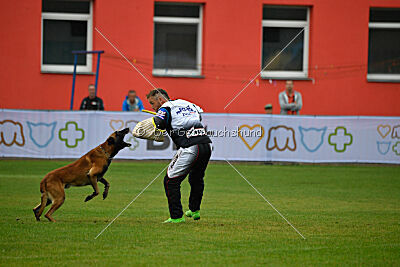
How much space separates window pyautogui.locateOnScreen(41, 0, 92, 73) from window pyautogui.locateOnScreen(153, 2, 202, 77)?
2.22 metres

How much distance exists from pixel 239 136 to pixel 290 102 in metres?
2.17

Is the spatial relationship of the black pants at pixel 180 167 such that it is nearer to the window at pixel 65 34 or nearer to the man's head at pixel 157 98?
the man's head at pixel 157 98

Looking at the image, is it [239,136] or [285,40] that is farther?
[285,40]

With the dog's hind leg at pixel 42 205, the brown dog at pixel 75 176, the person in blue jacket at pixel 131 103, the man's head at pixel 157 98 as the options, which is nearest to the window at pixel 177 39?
the person in blue jacket at pixel 131 103

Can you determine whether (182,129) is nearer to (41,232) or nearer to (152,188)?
(41,232)

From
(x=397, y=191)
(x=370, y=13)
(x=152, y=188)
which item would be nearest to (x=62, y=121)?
(x=152, y=188)

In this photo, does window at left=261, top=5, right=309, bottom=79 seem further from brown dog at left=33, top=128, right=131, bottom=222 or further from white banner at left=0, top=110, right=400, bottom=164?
brown dog at left=33, top=128, right=131, bottom=222

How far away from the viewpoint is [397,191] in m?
14.0

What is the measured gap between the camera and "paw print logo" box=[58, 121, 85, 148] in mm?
18203

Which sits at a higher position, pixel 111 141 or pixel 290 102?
pixel 290 102

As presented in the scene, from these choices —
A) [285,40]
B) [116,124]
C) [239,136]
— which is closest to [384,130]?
[239,136]

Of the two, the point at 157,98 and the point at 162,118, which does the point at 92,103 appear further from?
the point at 162,118

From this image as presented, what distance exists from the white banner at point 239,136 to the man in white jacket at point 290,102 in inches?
39.7

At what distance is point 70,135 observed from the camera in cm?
1825
